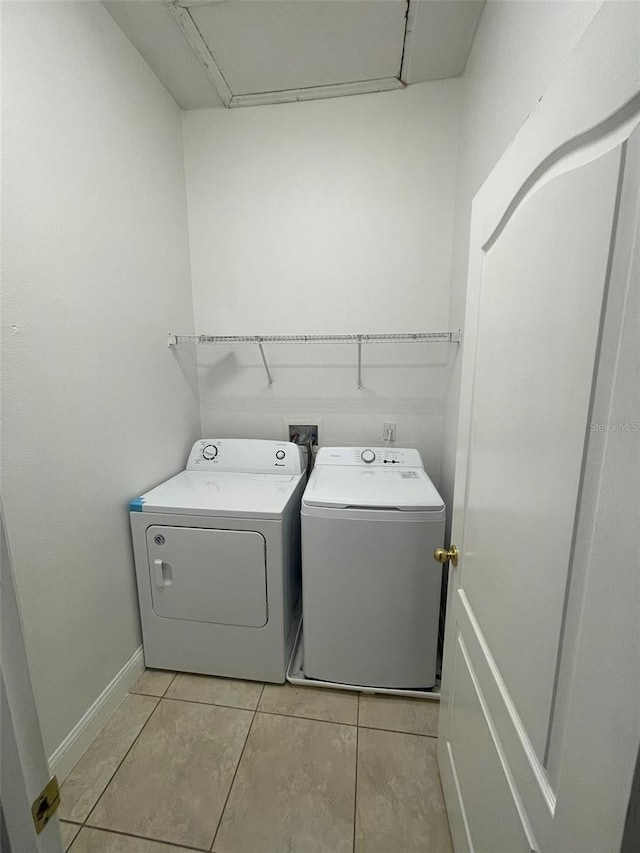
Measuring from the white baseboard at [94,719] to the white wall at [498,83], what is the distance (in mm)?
1753

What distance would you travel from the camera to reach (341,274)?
197 centimetres

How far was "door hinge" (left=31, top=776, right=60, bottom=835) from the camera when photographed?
1.63 ft

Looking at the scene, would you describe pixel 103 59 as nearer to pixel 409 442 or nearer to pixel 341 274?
pixel 341 274

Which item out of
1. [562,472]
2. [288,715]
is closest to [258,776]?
[288,715]

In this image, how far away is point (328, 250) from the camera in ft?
6.41

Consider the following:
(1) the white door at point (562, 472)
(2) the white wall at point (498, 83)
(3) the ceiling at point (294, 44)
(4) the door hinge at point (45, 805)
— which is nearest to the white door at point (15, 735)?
(4) the door hinge at point (45, 805)

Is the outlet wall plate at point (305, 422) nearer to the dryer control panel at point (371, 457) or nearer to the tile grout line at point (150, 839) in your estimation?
the dryer control panel at point (371, 457)

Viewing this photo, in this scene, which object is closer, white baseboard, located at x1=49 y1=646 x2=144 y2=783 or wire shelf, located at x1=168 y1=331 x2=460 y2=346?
white baseboard, located at x1=49 y1=646 x2=144 y2=783

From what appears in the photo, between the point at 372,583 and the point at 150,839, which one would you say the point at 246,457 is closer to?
the point at 372,583

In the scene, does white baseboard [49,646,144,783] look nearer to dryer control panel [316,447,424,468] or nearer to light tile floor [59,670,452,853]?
light tile floor [59,670,452,853]

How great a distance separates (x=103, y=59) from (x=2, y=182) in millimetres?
834

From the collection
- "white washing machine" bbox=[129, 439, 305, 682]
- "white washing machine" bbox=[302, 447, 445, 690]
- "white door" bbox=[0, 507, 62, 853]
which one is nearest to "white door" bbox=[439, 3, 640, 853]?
"white washing machine" bbox=[302, 447, 445, 690]

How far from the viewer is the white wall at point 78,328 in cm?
107

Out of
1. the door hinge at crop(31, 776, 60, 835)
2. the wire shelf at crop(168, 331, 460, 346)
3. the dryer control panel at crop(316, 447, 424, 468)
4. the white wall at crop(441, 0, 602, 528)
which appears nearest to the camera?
the door hinge at crop(31, 776, 60, 835)
